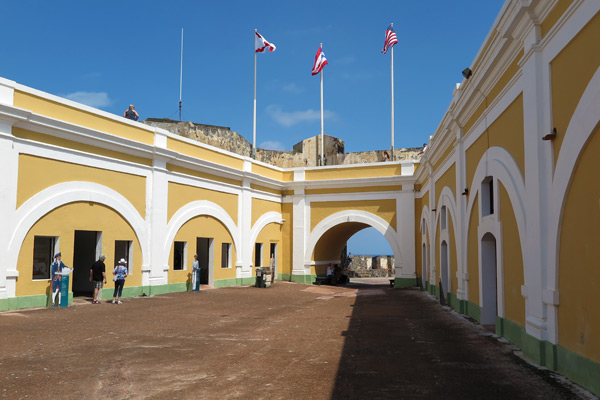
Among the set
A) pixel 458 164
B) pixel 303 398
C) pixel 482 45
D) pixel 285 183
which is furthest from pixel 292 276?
pixel 303 398

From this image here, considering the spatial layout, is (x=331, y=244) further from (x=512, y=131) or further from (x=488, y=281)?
(x=512, y=131)

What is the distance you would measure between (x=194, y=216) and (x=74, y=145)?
5.79m

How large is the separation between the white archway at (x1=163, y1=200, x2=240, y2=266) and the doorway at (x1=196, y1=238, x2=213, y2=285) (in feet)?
3.55

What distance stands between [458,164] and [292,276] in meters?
14.3

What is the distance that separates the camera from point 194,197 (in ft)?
62.0

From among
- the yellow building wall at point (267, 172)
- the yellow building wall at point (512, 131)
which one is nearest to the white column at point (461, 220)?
the yellow building wall at point (512, 131)

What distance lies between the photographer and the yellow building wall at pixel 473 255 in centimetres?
1077

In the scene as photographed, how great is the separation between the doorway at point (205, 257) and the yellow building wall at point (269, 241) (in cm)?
219

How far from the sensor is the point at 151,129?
55.6 feet

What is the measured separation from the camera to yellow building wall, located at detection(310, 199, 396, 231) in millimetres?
23688

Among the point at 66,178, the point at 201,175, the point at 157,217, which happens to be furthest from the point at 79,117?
the point at 201,175

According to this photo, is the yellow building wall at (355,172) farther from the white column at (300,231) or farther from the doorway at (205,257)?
the doorway at (205,257)

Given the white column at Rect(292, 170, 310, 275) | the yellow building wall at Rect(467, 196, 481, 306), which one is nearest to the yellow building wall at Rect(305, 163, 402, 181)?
the white column at Rect(292, 170, 310, 275)

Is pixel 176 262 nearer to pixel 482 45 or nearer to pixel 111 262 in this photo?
pixel 111 262
